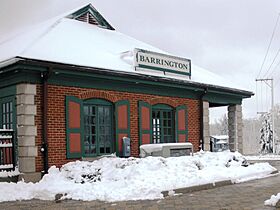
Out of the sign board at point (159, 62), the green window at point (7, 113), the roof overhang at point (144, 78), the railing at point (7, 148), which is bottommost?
the railing at point (7, 148)

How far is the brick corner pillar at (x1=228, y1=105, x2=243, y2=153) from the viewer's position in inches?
779

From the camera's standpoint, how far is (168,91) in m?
16.1

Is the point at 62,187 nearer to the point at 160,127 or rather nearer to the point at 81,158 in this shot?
the point at 81,158

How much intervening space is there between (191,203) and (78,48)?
24.5 feet

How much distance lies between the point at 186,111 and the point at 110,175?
261 inches

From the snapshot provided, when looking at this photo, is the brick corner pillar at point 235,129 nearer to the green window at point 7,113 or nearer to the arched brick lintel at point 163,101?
the arched brick lintel at point 163,101

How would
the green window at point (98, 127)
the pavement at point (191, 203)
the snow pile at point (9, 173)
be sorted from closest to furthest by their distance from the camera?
1. the pavement at point (191, 203)
2. the snow pile at point (9, 173)
3. the green window at point (98, 127)

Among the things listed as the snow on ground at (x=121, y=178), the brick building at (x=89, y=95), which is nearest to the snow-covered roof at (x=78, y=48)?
the brick building at (x=89, y=95)

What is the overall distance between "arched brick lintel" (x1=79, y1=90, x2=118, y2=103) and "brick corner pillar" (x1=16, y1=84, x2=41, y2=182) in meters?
1.89

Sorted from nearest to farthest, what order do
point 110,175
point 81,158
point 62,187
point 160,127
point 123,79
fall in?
1. point 62,187
2. point 110,175
3. point 81,158
4. point 123,79
5. point 160,127

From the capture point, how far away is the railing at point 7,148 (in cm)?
1152

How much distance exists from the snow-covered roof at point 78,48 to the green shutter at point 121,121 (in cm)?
120

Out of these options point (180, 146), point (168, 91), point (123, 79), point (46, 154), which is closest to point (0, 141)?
point (46, 154)

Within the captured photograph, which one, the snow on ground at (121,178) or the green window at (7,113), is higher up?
the green window at (7,113)
